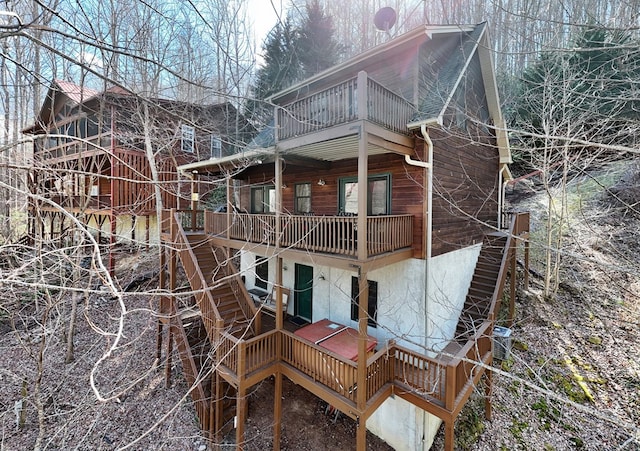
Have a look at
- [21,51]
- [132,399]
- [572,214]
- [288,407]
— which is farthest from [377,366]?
[572,214]

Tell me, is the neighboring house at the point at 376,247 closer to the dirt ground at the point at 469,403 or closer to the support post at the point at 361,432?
the support post at the point at 361,432

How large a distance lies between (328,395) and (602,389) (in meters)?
7.30

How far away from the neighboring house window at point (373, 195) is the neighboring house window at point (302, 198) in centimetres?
152

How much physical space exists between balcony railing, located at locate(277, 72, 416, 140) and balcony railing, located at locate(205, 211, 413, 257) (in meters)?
2.05

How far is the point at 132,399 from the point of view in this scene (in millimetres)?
9023

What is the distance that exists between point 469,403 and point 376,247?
5.34 metres

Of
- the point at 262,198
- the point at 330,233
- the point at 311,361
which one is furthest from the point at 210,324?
the point at 262,198

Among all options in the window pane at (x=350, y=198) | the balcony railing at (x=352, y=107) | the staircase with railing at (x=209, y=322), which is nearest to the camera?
the balcony railing at (x=352, y=107)

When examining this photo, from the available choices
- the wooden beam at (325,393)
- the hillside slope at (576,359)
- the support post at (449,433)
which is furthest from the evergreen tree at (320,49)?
the support post at (449,433)

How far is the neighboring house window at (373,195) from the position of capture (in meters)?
8.16

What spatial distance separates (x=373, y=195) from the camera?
8477mm

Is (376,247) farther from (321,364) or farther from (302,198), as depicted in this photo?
(302,198)

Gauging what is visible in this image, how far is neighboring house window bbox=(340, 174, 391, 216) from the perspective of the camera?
8.16 m

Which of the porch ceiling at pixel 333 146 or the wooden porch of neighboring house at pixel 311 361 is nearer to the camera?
the wooden porch of neighboring house at pixel 311 361
